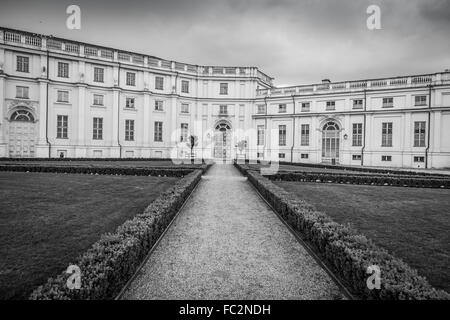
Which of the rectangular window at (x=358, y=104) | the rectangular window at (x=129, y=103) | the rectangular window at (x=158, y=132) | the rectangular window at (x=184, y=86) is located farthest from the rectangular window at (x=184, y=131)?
the rectangular window at (x=358, y=104)

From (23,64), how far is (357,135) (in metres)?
39.5

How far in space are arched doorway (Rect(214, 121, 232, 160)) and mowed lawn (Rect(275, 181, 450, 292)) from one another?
26325 millimetres

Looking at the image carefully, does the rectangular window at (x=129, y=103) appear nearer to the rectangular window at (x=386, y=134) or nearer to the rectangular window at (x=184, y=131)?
the rectangular window at (x=184, y=131)

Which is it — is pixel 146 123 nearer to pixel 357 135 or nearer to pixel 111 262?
pixel 357 135

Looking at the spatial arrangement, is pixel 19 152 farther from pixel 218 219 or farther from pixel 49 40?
pixel 218 219

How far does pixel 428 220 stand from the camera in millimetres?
7855

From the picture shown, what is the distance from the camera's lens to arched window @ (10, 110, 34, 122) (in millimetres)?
28544

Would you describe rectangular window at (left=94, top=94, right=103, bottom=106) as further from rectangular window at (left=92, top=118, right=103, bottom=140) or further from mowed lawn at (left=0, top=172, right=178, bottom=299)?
mowed lawn at (left=0, top=172, right=178, bottom=299)

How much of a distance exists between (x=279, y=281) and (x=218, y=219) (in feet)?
12.8

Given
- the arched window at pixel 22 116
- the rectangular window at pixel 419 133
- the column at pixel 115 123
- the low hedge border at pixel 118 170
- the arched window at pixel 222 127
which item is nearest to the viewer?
the low hedge border at pixel 118 170

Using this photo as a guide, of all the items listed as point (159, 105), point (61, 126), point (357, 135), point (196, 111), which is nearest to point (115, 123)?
point (61, 126)

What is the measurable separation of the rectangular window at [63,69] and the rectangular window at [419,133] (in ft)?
134

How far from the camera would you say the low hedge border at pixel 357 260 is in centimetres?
326
